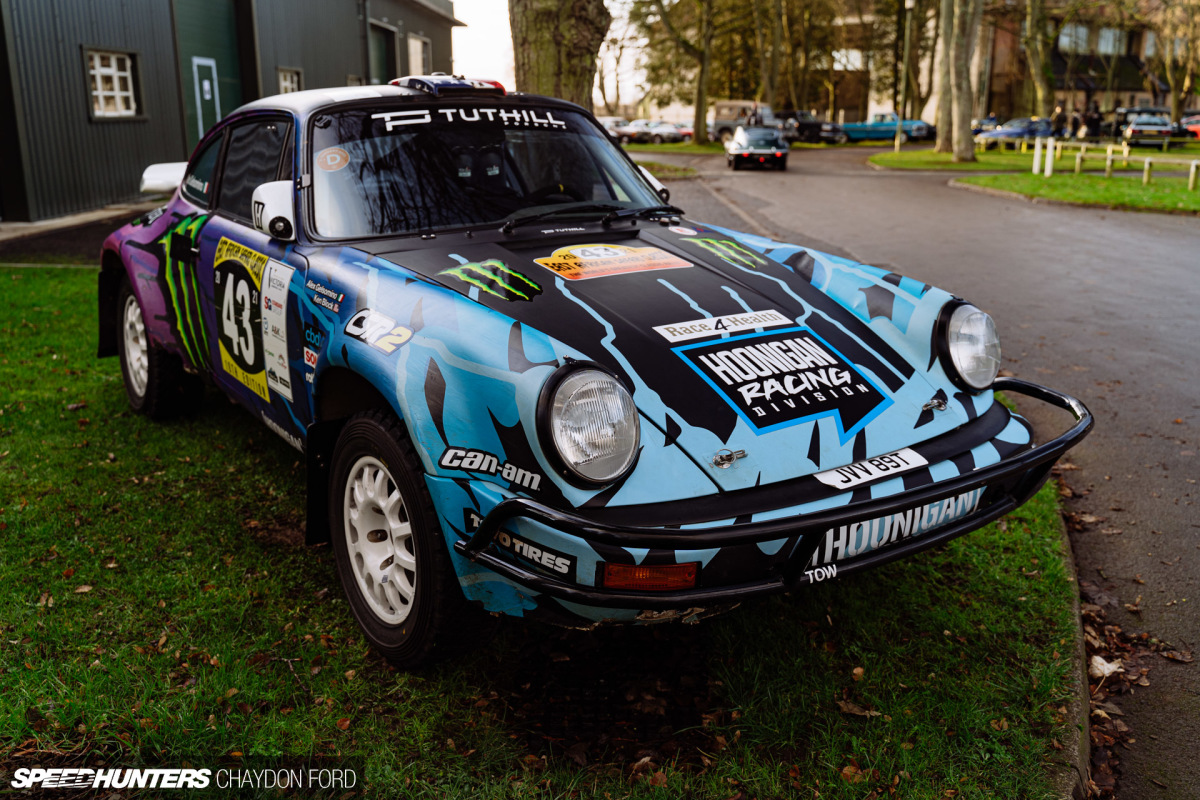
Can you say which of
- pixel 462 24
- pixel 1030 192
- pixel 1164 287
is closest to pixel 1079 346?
pixel 1164 287

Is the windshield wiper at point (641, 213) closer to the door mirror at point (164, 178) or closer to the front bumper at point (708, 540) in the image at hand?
the front bumper at point (708, 540)

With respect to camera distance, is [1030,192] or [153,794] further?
[1030,192]

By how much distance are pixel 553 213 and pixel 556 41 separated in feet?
18.9

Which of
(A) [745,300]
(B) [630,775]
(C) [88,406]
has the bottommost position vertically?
(B) [630,775]

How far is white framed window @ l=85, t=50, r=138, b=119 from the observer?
50.4 ft

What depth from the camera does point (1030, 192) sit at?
61.0ft

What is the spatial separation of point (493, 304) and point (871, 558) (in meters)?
1.31

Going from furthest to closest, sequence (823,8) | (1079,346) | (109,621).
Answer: (823,8)
(1079,346)
(109,621)

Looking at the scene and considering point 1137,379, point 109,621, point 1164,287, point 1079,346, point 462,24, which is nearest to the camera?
point 109,621

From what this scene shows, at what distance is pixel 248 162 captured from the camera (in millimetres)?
4152

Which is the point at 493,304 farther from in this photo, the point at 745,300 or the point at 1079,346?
the point at 1079,346

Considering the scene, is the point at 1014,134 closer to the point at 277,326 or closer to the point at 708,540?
the point at 277,326

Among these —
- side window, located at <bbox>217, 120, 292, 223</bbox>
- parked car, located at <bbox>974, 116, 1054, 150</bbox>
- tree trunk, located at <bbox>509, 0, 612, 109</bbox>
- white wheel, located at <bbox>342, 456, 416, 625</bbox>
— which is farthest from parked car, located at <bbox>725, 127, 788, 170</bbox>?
white wheel, located at <bbox>342, 456, 416, 625</bbox>

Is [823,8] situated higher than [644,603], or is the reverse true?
[823,8]
